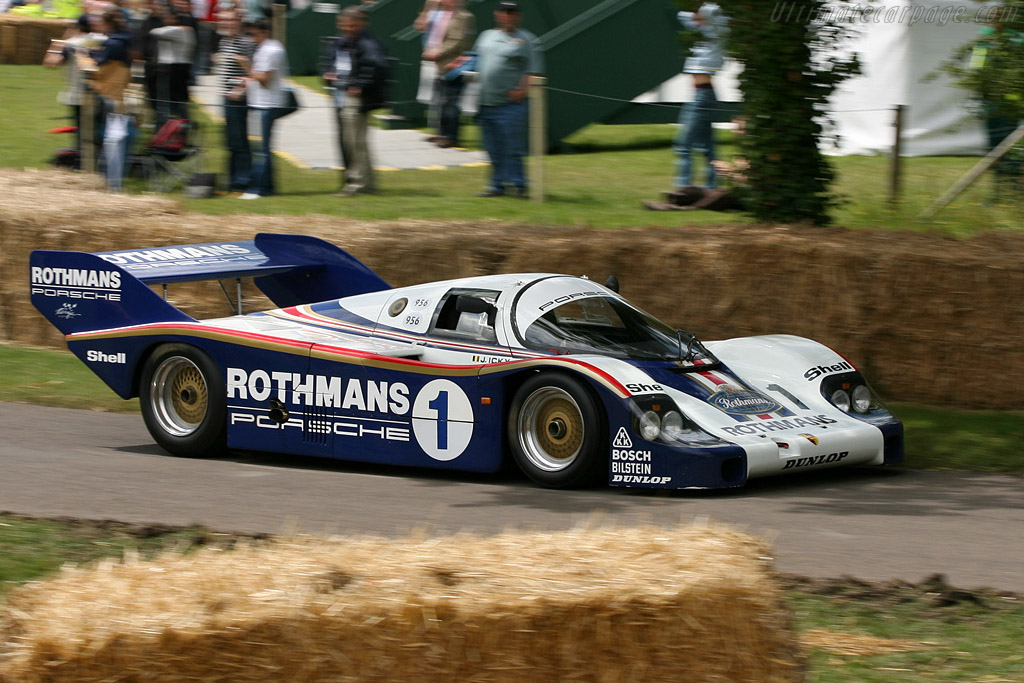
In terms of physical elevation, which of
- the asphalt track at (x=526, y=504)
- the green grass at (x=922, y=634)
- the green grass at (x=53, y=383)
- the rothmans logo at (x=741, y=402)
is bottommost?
the green grass at (x=53, y=383)

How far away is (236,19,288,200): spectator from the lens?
1481 cm

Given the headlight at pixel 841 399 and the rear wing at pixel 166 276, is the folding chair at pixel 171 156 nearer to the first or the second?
the rear wing at pixel 166 276

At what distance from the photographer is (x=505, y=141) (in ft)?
47.9

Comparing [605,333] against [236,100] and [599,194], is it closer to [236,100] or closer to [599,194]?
[599,194]

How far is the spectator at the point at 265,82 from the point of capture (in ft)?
48.6

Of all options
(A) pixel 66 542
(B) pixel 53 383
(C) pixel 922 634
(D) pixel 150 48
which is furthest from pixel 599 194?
(C) pixel 922 634

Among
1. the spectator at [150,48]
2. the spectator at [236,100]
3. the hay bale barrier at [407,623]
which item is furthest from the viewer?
the spectator at [150,48]

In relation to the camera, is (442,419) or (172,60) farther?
(172,60)

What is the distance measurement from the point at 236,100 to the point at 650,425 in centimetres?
903

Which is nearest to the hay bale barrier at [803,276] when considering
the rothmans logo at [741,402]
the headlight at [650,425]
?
the rothmans logo at [741,402]

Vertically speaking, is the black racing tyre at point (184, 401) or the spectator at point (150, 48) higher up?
the spectator at point (150, 48)

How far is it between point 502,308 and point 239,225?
4.42 m

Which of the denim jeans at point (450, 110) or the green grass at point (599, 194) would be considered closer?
the green grass at point (599, 194)

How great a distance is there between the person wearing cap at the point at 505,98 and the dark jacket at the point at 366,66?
1066 millimetres
